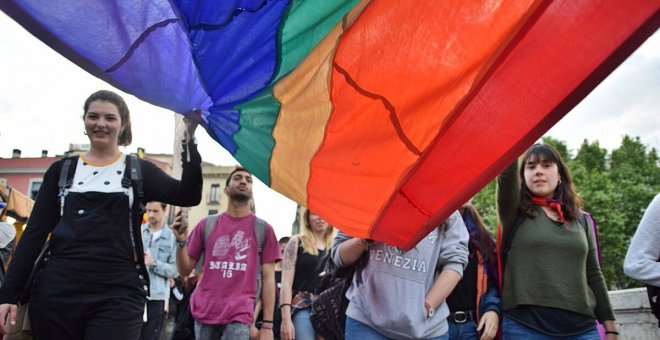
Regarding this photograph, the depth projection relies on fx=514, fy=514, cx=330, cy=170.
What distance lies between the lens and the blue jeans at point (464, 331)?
3.47 m

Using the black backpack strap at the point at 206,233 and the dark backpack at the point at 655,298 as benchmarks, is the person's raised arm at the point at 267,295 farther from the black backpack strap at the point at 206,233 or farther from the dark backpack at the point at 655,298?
the dark backpack at the point at 655,298

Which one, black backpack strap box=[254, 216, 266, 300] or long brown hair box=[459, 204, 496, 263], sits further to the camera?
black backpack strap box=[254, 216, 266, 300]

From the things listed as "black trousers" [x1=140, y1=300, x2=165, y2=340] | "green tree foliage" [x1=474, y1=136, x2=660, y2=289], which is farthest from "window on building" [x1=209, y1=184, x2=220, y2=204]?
"black trousers" [x1=140, y1=300, x2=165, y2=340]

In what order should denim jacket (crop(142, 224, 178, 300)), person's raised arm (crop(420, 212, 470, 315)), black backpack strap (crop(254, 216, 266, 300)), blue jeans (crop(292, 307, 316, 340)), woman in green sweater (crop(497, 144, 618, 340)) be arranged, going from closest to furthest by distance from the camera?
person's raised arm (crop(420, 212, 470, 315)), woman in green sweater (crop(497, 144, 618, 340)), black backpack strap (crop(254, 216, 266, 300)), blue jeans (crop(292, 307, 316, 340)), denim jacket (crop(142, 224, 178, 300))

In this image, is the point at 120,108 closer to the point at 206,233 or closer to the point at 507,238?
the point at 206,233

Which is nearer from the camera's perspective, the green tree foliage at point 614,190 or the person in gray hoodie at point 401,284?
the person in gray hoodie at point 401,284

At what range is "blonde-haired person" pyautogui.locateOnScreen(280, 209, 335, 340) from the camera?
4.86 m

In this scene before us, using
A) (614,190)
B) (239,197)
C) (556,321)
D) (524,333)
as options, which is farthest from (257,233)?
(614,190)

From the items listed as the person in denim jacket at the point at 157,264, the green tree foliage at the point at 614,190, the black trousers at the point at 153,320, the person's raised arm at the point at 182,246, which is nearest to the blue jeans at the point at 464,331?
the person's raised arm at the point at 182,246

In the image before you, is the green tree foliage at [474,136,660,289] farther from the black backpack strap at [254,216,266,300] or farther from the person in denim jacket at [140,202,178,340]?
the black backpack strap at [254,216,266,300]

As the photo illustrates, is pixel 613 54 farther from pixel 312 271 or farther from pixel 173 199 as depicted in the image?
pixel 312 271

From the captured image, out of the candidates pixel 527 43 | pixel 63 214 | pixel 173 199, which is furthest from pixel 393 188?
pixel 63 214

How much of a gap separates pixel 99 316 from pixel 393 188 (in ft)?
5.19

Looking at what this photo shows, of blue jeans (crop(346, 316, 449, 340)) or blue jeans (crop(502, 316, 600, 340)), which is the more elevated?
blue jeans (crop(346, 316, 449, 340))
